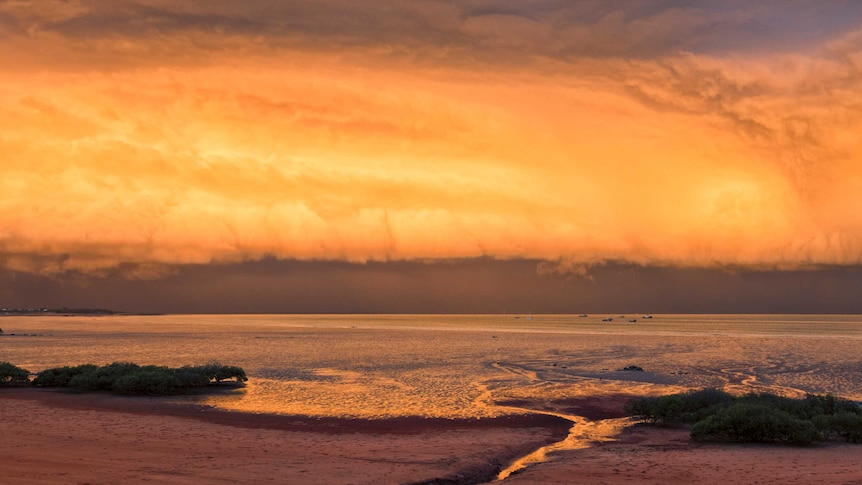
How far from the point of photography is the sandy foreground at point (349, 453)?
22.0 m

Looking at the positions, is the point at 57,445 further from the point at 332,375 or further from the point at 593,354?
the point at 593,354

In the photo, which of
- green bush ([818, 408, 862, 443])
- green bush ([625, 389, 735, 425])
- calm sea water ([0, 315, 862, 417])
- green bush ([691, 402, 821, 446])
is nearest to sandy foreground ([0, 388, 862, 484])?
green bush ([691, 402, 821, 446])

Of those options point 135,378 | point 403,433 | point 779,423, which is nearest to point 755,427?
point 779,423

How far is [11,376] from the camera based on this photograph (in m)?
51.4

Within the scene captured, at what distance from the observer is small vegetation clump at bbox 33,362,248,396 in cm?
4775

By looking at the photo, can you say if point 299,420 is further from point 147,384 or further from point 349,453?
point 147,384

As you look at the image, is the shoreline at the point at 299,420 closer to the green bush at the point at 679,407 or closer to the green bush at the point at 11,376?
Result: the green bush at the point at 679,407

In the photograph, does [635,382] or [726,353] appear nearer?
[635,382]

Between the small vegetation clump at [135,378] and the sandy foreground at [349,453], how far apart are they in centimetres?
997

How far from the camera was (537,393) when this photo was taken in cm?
4969

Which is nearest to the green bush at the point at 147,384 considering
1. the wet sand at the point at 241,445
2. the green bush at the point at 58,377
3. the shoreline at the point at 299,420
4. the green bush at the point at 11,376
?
the shoreline at the point at 299,420

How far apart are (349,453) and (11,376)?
37551 millimetres

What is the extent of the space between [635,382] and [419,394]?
19.8 metres

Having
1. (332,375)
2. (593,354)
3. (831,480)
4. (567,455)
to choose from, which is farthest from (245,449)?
(593,354)
